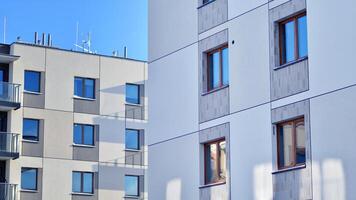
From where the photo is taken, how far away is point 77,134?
52.2 metres

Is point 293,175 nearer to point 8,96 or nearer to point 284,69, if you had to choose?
point 284,69

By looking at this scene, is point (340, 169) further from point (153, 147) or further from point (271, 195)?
point (153, 147)

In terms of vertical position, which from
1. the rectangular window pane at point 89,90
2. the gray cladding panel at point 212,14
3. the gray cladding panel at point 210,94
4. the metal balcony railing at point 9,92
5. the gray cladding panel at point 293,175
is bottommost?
the gray cladding panel at point 293,175

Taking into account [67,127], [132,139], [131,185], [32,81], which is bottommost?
[131,185]

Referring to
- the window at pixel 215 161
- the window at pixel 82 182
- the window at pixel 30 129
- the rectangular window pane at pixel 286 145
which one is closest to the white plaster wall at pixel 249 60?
the rectangular window pane at pixel 286 145

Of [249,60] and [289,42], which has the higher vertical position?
[289,42]

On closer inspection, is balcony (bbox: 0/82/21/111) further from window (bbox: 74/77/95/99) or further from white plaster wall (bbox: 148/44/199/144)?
white plaster wall (bbox: 148/44/199/144)

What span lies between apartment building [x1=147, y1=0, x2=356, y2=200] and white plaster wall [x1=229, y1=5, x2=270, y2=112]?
0.11 ft

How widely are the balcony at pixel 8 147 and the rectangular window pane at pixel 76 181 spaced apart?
3.88 metres

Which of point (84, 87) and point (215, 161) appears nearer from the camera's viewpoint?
point (215, 161)

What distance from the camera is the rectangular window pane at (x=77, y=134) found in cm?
5212

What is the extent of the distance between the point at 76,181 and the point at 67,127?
10.9 feet

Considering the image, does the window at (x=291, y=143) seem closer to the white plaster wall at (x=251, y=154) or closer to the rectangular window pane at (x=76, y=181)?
the white plaster wall at (x=251, y=154)

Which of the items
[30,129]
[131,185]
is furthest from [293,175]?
[131,185]
